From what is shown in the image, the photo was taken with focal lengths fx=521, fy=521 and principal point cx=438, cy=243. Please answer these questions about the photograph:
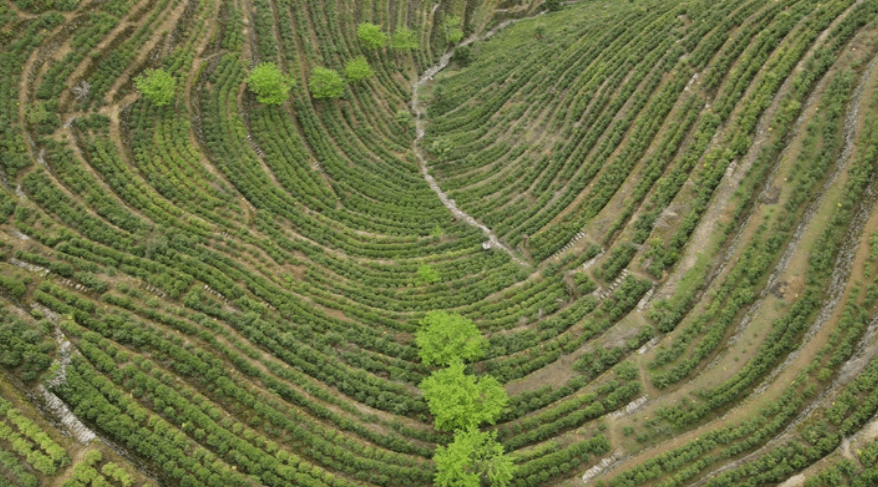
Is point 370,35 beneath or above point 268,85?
above

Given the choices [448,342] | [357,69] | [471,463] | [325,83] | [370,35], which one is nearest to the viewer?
[471,463]

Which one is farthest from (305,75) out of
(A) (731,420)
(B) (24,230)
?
(A) (731,420)

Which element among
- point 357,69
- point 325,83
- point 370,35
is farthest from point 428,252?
point 370,35

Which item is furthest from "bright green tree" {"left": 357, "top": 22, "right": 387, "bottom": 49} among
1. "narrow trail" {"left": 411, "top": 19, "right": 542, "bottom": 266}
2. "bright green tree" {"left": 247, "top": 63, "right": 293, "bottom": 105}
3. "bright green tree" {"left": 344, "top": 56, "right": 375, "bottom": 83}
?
"bright green tree" {"left": 247, "top": 63, "right": 293, "bottom": 105}

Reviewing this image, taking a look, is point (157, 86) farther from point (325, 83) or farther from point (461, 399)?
point (461, 399)

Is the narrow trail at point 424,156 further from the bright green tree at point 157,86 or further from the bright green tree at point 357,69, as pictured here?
the bright green tree at point 157,86

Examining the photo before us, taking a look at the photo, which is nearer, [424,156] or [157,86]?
[157,86]

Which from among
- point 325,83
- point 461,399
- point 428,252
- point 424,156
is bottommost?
point 461,399
